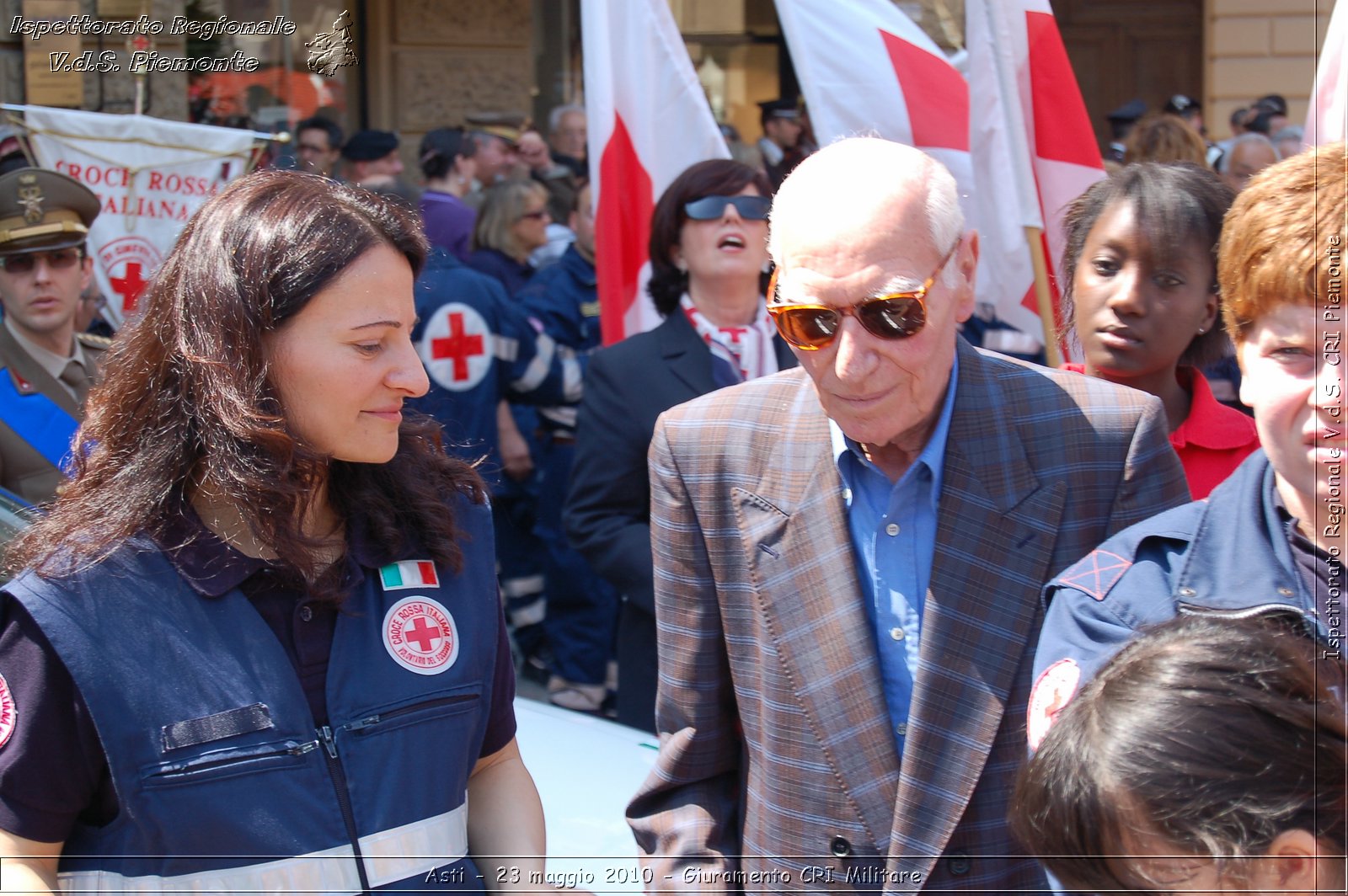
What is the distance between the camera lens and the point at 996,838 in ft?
6.30

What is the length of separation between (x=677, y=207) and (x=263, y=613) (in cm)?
233

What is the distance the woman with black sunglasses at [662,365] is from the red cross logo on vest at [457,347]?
1502mm

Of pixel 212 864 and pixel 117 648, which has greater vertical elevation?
pixel 117 648

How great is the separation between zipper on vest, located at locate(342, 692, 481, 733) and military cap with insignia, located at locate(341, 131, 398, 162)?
6.51m

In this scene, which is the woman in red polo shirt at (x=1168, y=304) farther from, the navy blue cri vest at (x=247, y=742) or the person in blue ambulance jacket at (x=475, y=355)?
the person in blue ambulance jacket at (x=475, y=355)

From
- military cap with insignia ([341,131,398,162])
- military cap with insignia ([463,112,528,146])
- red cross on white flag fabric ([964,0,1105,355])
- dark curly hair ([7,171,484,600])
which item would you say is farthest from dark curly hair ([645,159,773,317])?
military cap with insignia ([463,112,528,146])

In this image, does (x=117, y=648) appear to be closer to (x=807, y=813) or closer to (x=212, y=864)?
(x=212, y=864)

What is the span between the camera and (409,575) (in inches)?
74.1

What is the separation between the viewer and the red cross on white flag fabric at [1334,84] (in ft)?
9.51

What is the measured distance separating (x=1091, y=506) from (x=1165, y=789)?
0.78 metres

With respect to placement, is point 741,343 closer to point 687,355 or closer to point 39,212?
point 687,355

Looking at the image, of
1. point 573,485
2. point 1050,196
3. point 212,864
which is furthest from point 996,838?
point 1050,196

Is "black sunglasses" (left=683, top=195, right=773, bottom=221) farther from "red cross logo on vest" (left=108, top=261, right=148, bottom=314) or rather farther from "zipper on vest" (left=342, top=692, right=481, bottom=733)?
"red cross logo on vest" (left=108, top=261, right=148, bottom=314)

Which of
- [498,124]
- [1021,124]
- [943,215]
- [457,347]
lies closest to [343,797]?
[943,215]
